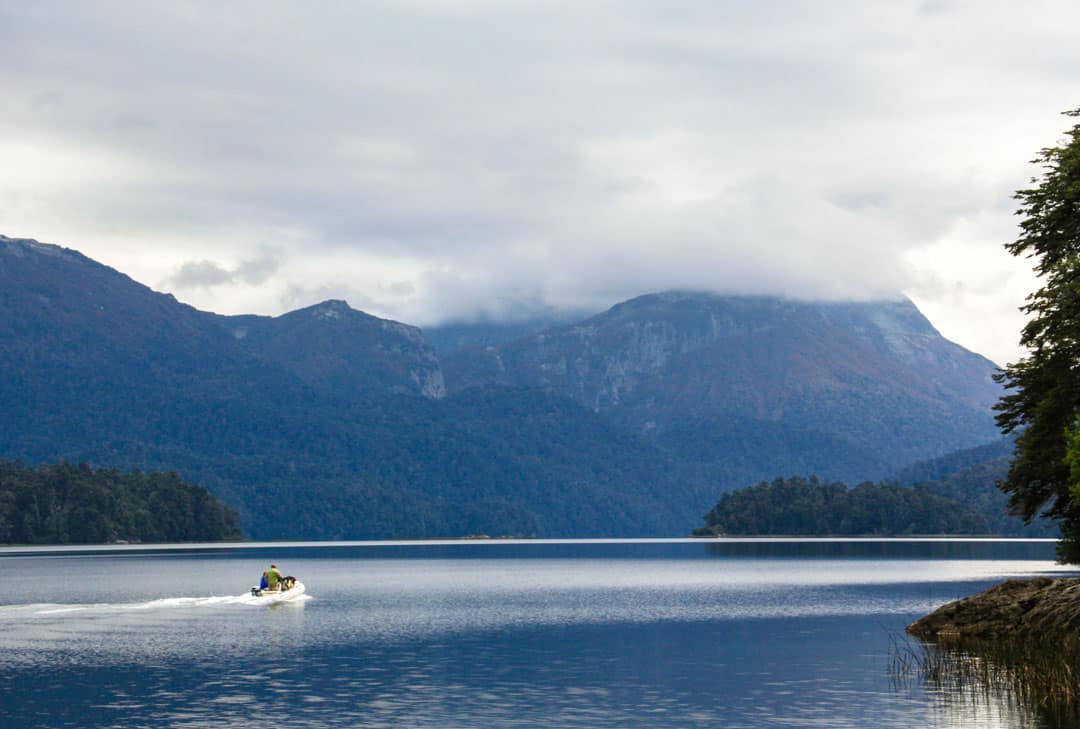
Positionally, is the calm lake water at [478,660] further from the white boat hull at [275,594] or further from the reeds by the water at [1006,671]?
the white boat hull at [275,594]

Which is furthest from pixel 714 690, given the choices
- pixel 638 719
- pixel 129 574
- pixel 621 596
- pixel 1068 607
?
pixel 129 574

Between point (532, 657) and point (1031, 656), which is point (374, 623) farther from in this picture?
point (1031, 656)

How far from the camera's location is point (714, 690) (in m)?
62.5

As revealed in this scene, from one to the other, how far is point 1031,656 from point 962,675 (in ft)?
10.6

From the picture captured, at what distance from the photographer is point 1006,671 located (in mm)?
63094

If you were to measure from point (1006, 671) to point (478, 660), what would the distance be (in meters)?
27.1

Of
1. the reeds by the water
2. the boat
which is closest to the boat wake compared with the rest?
the boat

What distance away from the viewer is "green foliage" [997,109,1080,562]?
7994 cm

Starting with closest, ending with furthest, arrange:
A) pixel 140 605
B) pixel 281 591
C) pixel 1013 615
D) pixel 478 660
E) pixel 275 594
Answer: pixel 478 660 < pixel 1013 615 < pixel 140 605 < pixel 275 594 < pixel 281 591

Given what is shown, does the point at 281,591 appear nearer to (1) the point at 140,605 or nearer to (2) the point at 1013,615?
(1) the point at 140,605

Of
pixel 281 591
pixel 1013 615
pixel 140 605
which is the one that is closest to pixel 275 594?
pixel 281 591

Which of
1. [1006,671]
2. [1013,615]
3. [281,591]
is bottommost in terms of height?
[1006,671]

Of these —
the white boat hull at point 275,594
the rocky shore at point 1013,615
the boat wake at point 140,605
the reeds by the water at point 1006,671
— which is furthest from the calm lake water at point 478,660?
the rocky shore at point 1013,615

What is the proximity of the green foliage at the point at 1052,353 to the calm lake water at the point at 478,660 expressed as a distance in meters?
12.5
